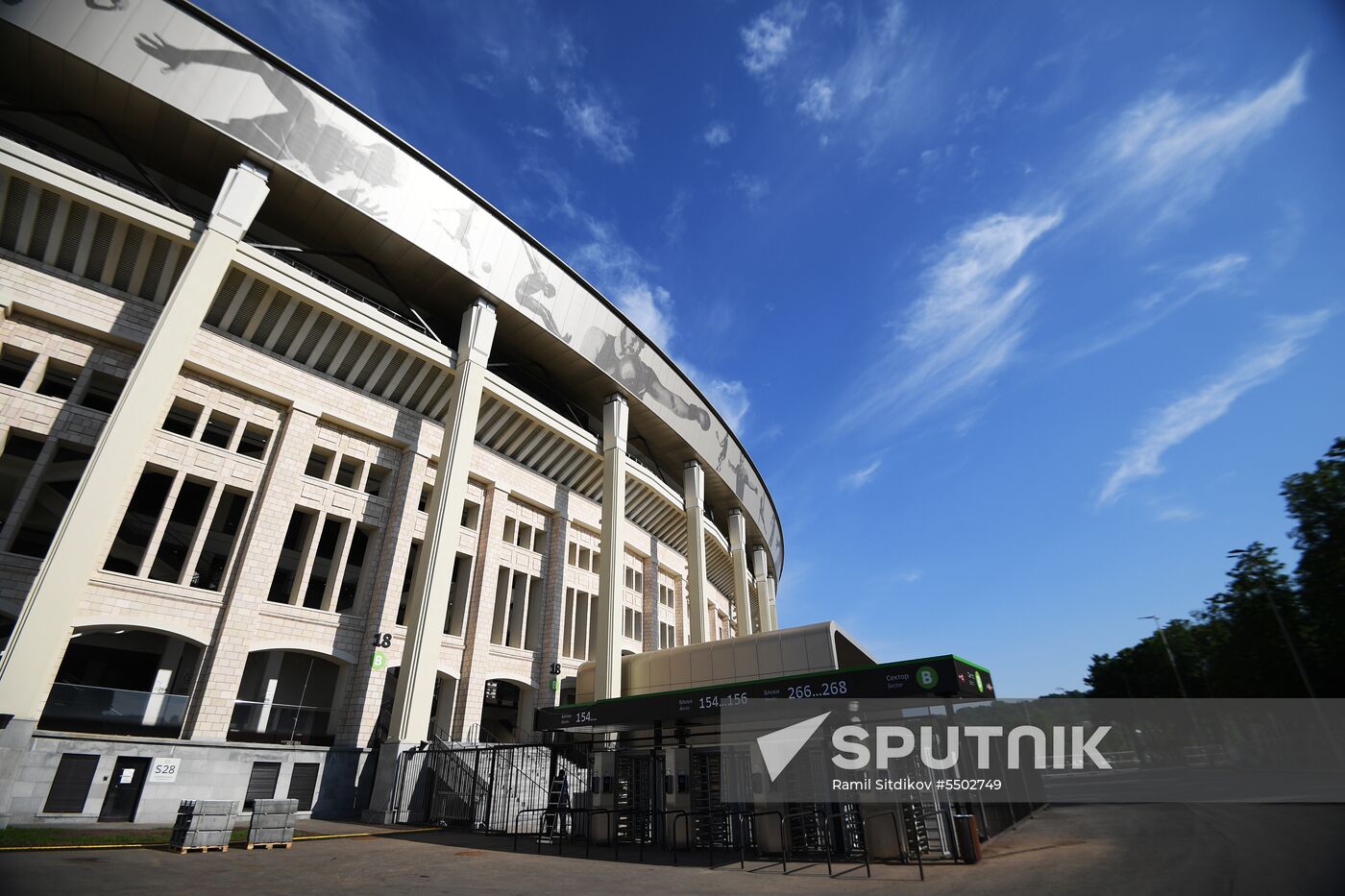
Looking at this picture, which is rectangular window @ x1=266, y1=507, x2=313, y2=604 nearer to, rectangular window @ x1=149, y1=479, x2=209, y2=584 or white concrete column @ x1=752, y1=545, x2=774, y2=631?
rectangular window @ x1=149, y1=479, x2=209, y2=584

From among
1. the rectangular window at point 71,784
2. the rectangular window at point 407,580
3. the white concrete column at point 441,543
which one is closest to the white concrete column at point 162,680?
the rectangular window at point 71,784

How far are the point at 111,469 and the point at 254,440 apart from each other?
27.5 feet

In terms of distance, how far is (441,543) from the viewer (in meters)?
24.4

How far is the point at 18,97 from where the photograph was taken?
21.5 m

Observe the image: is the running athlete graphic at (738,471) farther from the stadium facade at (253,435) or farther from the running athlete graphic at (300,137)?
the running athlete graphic at (300,137)

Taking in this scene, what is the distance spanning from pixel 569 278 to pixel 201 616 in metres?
21.5

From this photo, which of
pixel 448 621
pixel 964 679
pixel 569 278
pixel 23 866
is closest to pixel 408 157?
pixel 569 278

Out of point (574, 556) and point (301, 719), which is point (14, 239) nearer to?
point (301, 719)

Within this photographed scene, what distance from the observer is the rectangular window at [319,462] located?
26.0m

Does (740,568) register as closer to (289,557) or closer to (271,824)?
(289,557)

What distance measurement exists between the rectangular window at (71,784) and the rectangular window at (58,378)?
493 inches

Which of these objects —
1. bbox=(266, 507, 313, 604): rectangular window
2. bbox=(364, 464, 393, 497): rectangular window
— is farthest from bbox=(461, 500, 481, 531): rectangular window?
bbox=(266, 507, 313, 604): rectangular window

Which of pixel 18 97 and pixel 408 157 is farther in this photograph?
pixel 408 157

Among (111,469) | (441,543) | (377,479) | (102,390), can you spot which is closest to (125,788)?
(111,469)
